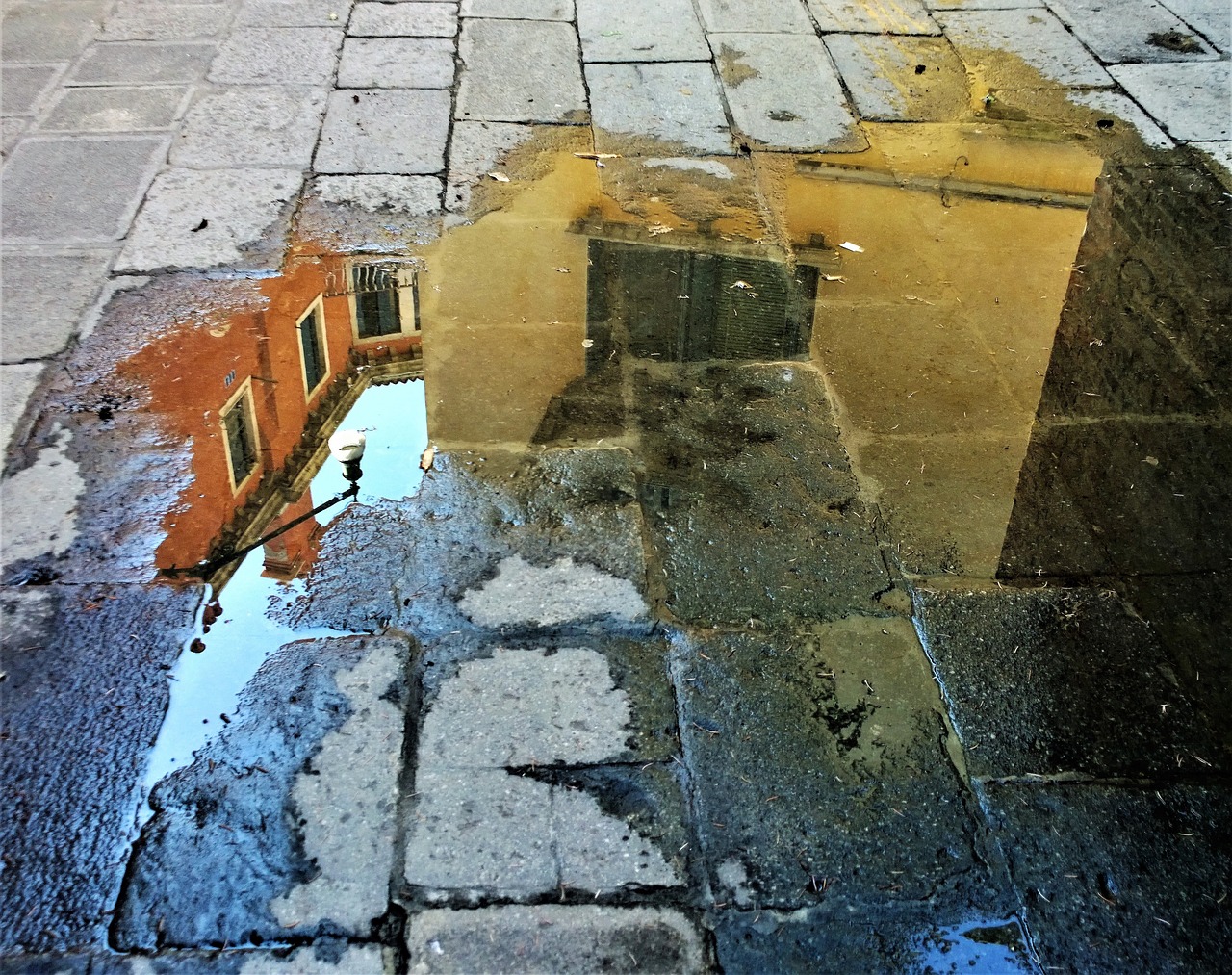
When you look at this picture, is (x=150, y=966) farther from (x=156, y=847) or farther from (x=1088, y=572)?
(x=1088, y=572)

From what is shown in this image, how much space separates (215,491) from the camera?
2844 mm

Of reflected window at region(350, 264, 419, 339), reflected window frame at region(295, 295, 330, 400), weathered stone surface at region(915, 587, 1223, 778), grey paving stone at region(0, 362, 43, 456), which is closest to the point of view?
weathered stone surface at region(915, 587, 1223, 778)

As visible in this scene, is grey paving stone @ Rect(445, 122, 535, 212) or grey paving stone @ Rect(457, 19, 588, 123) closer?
grey paving stone @ Rect(445, 122, 535, 212)

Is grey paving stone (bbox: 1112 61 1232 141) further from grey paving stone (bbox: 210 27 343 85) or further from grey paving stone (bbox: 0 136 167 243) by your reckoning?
grey paving stone (bbox: 0 136 167 243)

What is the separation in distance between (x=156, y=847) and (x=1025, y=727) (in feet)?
6.06

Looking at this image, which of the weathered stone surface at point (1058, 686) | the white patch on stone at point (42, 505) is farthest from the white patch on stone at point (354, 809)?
the weathered stone surface at point (1058, 686)

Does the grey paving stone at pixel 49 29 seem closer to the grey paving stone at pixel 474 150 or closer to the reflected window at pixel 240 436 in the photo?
the grey paving stone at pixel 474 150

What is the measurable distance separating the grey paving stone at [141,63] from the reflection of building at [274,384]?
1.86 metres

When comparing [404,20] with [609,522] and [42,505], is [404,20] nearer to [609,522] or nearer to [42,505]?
[42,505]

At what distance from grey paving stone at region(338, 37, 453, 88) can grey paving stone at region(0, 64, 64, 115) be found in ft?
4.33

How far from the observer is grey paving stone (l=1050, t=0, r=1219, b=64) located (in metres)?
5.33

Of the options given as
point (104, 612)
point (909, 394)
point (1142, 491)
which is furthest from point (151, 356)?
point (1142, 491)

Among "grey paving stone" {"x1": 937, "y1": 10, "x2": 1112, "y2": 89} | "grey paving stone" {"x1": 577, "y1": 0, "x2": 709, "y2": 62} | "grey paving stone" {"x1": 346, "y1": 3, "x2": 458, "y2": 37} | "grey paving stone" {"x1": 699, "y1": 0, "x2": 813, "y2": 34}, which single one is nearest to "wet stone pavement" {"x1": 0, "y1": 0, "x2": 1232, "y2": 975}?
"grey paving stone" {"x1": 937, "y1": 10, "x2": 1112, "y2": 89}

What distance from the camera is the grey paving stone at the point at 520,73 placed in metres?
4.74
